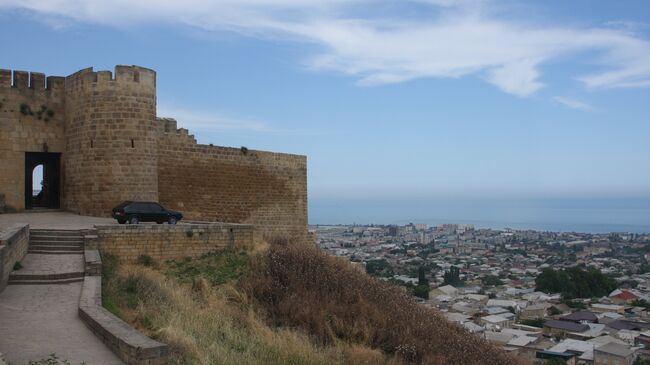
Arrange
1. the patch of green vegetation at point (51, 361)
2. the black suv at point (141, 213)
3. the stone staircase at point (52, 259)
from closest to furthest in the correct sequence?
the patch of green vegetation at point (51, 361) → the stone staircase at point (52, 259) → the black suv at point (141, 213)

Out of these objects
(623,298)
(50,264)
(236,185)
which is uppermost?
(236,185)

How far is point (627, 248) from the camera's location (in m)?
111

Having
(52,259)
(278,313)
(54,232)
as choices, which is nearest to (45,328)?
(52,259)

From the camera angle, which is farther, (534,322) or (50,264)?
(534,322)

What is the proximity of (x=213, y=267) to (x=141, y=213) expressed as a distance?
279 cm

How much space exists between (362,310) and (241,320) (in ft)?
8.24

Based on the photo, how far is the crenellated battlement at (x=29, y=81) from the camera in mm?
17861

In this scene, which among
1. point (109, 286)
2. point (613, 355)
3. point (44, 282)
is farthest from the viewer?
point (613, 355)

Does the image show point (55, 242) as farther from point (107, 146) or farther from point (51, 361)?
point (51, 361)

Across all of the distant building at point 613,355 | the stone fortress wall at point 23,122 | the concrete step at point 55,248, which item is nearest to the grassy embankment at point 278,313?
the concrete step at point 55,248

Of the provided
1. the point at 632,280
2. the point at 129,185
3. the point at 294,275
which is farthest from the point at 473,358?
the point at 632,280

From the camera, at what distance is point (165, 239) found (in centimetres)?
1468

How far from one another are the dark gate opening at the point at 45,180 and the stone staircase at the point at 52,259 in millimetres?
5540

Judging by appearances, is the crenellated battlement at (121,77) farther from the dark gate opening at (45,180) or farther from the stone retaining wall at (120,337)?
the stone retaining wall at (120,337)
